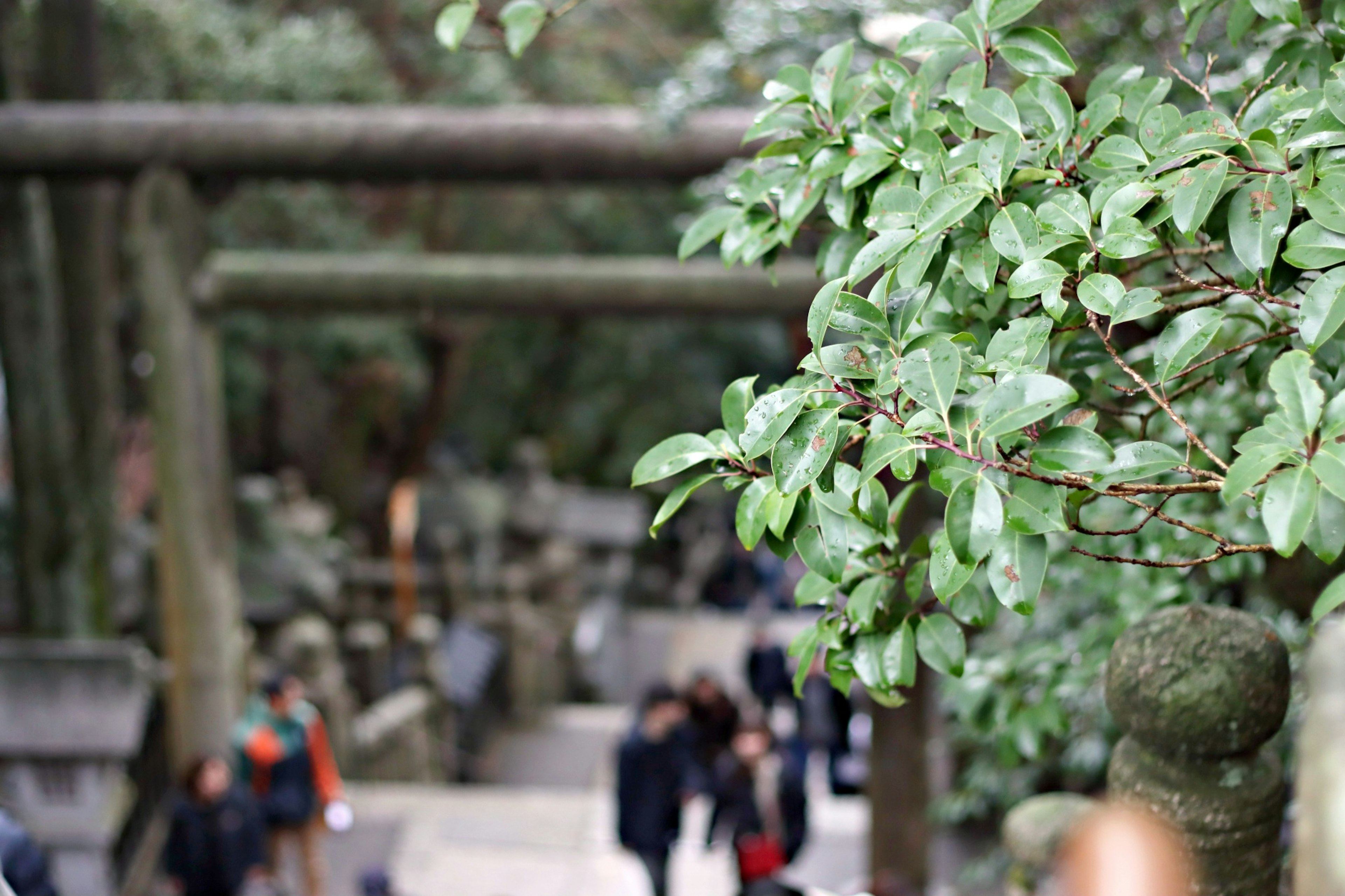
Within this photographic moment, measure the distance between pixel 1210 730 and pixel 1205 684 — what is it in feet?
0.24

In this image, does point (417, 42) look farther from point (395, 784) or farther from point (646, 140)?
point (395, 784)

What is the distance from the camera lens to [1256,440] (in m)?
1.14

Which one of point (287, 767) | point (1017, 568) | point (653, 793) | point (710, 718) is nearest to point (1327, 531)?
point (1017, 568)

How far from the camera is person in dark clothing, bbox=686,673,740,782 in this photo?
20.8 feet

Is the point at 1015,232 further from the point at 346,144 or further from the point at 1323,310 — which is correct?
the point at 346,144

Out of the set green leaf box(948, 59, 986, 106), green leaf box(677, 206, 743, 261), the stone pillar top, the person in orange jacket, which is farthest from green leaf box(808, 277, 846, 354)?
the person in orange jacket

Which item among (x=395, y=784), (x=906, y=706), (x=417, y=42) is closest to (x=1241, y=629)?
(x=906, y=706)

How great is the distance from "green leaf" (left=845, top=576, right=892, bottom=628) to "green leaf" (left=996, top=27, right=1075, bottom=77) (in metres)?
0.73

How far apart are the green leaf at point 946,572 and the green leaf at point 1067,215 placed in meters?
0.40

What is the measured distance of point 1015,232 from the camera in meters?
1.41

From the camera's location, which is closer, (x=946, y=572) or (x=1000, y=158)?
(x=946, y=572)

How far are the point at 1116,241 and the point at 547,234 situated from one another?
948cm

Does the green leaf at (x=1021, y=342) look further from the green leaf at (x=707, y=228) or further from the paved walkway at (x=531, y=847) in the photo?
the paved walkway at (x=531, y=847)

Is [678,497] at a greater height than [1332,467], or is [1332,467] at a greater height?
[1332,467]
